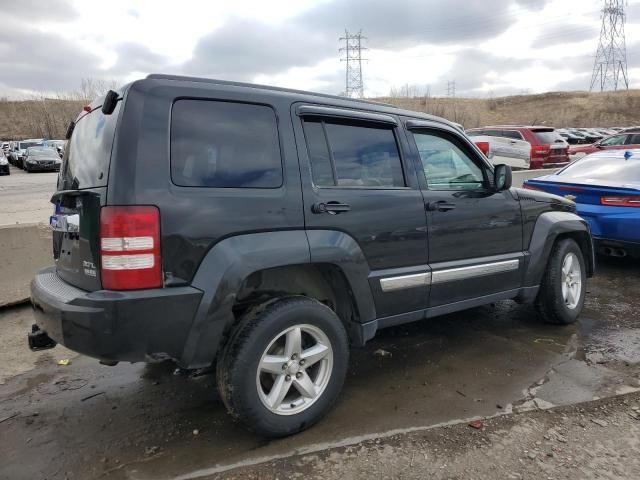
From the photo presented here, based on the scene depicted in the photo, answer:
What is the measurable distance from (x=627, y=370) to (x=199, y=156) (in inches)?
136

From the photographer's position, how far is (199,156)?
8.60ft

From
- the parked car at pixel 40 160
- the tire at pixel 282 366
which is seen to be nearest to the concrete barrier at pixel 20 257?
the tire at pixel 282 366

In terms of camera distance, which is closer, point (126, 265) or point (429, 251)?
point (126, 265)

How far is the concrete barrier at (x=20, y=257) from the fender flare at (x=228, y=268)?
126 inches

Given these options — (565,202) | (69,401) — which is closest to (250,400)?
(69,401)

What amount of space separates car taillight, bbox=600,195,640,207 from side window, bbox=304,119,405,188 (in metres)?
3.98

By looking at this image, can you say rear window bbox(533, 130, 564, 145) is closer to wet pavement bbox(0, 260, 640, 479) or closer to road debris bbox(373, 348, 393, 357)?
wet pavement bbox(0, 260, 640, 479)

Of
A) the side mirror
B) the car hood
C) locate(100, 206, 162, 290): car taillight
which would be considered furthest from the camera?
the car hood

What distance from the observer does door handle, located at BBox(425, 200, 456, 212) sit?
3490 millimetres

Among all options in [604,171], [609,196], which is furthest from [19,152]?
[609,196]

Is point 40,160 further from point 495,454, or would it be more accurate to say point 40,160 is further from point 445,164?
point 495,454

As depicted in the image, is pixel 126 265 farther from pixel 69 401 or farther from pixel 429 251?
pixel 429 251

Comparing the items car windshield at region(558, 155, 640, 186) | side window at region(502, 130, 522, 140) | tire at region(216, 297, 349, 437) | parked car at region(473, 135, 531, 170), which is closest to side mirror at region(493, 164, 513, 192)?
tire at region(216, 297, 349, 437)

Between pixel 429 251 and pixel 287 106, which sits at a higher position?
pixel 287 106
